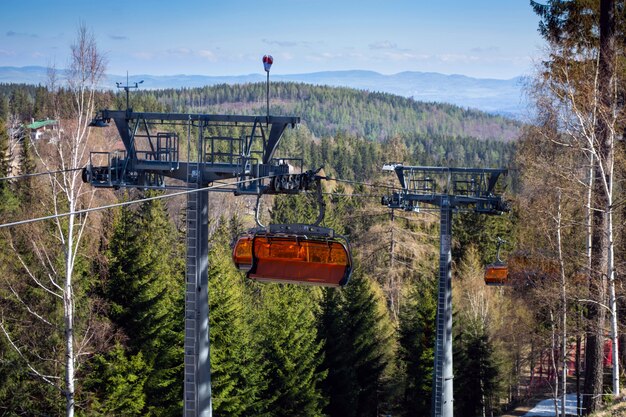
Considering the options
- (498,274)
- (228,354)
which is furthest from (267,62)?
(228,354)

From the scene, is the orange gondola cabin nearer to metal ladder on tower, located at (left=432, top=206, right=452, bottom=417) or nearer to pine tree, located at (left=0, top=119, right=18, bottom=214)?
metal ladder on tower, located at (left=432, top=206, right=452, bottom=417)

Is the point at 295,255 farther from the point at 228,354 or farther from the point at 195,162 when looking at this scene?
the point at 228,354

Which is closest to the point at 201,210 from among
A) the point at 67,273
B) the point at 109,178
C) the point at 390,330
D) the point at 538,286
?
the point at 109,178

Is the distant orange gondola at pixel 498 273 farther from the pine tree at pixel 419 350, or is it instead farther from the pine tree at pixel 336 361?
the pine tree at pixel 336 361

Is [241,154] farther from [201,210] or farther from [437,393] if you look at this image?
[437,393]

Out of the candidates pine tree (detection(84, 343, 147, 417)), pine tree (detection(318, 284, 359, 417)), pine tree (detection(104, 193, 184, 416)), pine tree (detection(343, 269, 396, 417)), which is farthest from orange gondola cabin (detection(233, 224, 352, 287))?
pine tree (detection(343, 269, 396, 417))
